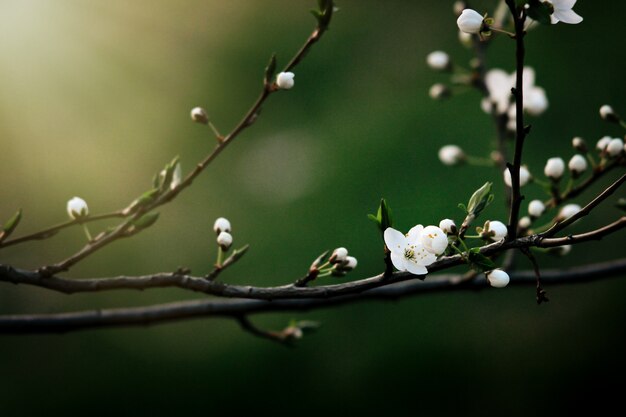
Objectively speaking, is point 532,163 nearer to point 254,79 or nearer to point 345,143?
point 345,143

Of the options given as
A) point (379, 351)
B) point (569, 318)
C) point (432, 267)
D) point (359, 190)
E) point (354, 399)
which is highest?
point (359, 190)

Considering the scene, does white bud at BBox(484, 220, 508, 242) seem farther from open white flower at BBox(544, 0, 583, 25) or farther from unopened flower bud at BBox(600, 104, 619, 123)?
unopened flower bud at BBox(600, 104, 619, 123)

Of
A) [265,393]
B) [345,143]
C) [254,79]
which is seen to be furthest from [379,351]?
[254,79]

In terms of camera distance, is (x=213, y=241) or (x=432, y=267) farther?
(x=213, y=241)

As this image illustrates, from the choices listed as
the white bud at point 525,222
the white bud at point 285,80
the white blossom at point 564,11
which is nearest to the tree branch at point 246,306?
the white bud at point 525,222

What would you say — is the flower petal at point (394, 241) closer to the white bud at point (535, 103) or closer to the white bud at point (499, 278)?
the white bud at point (499, 278)

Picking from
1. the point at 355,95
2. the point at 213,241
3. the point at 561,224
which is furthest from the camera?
the point at 355,95
